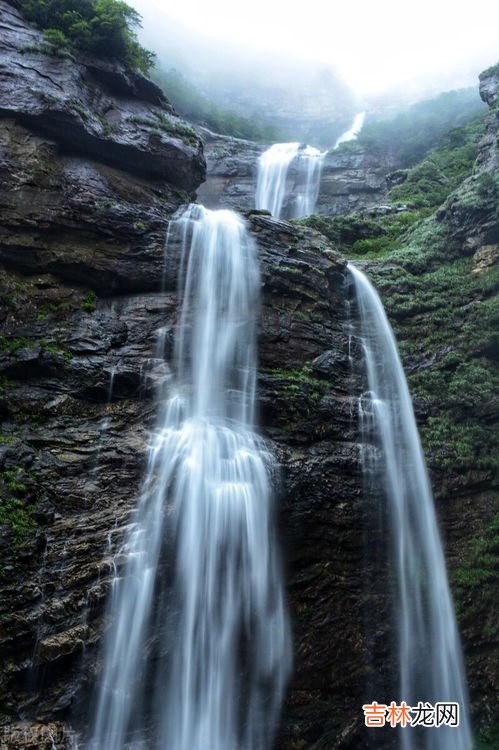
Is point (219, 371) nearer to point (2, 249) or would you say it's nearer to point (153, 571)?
point (153, 571)

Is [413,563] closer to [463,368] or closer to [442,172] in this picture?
[463,368]

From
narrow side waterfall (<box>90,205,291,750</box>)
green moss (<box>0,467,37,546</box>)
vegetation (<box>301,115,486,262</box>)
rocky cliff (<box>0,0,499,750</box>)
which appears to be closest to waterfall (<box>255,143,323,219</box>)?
vegetation (<box>301,115,486,262</box>)

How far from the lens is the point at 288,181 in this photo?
26875mm

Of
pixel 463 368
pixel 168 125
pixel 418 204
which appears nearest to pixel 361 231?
pixel 418 204

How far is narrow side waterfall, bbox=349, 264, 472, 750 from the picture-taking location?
30.1 ft

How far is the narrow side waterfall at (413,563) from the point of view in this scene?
919cm

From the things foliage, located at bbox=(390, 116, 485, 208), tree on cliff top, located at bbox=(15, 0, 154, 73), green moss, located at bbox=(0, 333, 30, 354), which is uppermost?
foliage, located at bbox=(390, 116, 485, 208)

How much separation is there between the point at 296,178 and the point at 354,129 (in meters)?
21.3

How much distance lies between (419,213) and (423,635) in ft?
55.3

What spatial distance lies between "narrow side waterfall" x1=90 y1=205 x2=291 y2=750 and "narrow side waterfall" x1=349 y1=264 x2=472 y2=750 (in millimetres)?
2505

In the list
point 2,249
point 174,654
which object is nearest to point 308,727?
point 174,654

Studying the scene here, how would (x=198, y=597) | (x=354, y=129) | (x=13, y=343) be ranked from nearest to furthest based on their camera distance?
(x=198, y=597), (x=13, y=343), (x=354, y=129)

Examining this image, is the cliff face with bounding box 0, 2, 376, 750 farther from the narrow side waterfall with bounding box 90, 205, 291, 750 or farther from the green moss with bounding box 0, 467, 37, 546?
the narrow side waterfall with bounding box 90, 205, 291, 750

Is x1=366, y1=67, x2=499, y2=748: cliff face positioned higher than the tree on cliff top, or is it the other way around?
the tree on cliff top
